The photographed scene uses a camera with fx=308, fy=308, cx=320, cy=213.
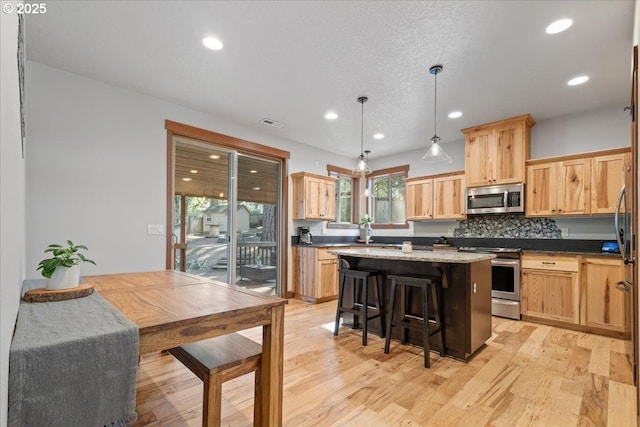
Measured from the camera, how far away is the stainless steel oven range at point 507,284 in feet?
13.0

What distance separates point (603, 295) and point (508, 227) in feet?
4.71

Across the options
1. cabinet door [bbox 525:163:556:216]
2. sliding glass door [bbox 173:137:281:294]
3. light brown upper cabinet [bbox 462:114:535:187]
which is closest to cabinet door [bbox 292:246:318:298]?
sliding glass door [bbox 173:137:281:294]

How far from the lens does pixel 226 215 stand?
4.47 meters

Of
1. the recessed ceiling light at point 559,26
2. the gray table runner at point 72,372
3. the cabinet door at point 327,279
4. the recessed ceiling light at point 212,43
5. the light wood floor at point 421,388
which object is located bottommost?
the light wood floor at point 421,388

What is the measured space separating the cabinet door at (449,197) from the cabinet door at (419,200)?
0.09 metres

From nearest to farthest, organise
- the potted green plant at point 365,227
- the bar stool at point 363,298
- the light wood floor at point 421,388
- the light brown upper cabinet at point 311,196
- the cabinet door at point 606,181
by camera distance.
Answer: the light wood floor at point 421,388 → the bar stool at point 363,298 → the cabinet door at point 606,181 → the light brown upper cabinet at point 311,196 → the potted green plant at point 365,227

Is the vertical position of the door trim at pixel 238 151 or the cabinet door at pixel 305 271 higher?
the door trim at pixel 238 151

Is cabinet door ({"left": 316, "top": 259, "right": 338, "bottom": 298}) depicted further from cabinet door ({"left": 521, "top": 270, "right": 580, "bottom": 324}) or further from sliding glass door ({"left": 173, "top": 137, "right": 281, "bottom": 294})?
cabinet door ({"left": 521, "top": 270, "right": 580, "bottom": 324})

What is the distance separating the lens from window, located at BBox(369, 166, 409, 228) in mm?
6207

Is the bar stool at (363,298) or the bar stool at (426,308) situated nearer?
the bar stool at (426,308)

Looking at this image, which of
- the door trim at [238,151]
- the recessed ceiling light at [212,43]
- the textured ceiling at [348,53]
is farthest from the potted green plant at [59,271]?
the door trim at [238,151]

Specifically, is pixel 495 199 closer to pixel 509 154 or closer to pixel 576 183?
pixel 509 154

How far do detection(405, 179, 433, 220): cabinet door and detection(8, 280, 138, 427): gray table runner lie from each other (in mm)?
4860

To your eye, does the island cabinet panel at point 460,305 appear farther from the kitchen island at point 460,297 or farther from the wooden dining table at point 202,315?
the wooden dining table at point 202,315
